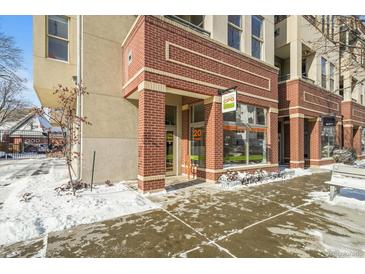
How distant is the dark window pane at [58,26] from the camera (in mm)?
8570

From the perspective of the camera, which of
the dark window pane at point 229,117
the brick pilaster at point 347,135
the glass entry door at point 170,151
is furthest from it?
the brick pilaster at point 347,135

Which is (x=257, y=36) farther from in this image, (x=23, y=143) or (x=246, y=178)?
(x=23, y=143)

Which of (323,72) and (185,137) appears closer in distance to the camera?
(185,137)

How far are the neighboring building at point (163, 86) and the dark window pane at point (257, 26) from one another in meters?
0.05

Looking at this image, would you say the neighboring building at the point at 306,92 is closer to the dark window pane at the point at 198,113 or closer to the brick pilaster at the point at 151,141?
→ the dark window pane at the point at 198,113

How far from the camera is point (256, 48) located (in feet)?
35.1

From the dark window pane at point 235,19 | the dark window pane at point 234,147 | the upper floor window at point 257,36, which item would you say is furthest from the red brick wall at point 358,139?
the dark window pane at point 235,19

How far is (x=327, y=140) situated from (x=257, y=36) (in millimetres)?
10394

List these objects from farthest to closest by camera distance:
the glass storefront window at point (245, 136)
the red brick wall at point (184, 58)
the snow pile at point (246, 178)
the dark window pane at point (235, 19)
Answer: the dark window pane at point (235, 19)
the glass storefront window at point (245, 136)
the snow pile at point (246, 178)
the red brick wall at point (184, 58)

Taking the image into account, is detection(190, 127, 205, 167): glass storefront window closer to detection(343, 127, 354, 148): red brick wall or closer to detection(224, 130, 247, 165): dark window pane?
detection(224, 130, 247, 165): dark window pane

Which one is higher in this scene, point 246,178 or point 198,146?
point 198,146

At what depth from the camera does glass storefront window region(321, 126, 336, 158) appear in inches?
594

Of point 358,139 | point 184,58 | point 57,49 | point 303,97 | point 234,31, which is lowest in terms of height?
point 358,139

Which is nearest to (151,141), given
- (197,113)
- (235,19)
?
(197,113)
